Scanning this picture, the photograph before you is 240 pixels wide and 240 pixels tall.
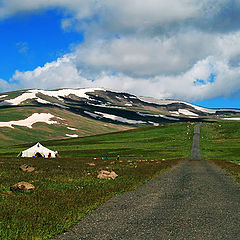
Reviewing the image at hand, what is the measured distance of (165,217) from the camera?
17969 mm

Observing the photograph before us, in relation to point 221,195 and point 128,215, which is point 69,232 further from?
point 221,195

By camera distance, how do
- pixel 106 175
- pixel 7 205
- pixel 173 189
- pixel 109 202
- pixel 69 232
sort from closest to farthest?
pixel 69 232
pixel 7 205
pixel 109 202
pixel 173 189
pixel 106 175

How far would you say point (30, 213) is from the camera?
17.7 metres

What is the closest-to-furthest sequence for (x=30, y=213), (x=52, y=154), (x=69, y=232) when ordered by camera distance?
(x=69, y=232), (x=30, y=213), (x=52, y=154)

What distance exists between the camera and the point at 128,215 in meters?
18.5

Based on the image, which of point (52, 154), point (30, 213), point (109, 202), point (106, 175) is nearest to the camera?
point (30, 213)

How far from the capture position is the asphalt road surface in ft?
48.5

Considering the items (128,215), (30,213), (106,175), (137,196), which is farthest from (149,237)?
(106,175)

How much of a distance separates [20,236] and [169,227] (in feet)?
26.5

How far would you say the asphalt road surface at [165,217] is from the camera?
14781 mm

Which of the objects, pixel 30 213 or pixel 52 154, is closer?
pixel 30 213

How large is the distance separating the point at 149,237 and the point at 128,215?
4.30m

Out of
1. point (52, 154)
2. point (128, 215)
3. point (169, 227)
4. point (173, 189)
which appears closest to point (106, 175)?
point (173, 189)

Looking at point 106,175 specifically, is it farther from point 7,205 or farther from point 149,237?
point 149,237
